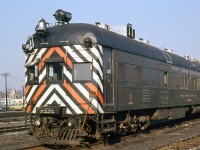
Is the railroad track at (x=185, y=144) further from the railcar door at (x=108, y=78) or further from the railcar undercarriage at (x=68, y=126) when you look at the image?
the railcar door at (x=108, y=78)

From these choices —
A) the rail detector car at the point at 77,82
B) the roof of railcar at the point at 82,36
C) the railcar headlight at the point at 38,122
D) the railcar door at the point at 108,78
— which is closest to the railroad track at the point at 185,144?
the rail detector car at the point at 77,82

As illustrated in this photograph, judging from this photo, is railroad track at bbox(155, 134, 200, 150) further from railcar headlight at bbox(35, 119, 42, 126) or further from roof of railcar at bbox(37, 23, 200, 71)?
railcar headlight at bbox(35, 119, 42, 126)

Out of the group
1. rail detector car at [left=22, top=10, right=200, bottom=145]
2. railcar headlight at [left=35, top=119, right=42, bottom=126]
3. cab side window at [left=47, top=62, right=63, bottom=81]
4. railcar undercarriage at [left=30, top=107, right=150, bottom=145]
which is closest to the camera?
railcar undercarriage at [left=30, top=107, right=150, bottom=145]

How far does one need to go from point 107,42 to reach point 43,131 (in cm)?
367

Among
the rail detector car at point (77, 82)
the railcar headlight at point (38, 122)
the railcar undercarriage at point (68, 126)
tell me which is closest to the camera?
the railcar undercarriage at point (68, 126)

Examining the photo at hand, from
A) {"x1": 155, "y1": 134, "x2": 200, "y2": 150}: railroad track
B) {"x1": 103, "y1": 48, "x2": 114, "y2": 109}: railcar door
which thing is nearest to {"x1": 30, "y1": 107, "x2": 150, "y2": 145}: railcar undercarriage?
{"x1": 103, "y1": 48, "x2": 114, "y2": 109}: railcar door

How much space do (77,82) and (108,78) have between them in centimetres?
117

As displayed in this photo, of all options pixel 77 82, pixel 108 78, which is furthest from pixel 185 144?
pixel 77 82

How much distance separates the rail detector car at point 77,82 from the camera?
1097 cm

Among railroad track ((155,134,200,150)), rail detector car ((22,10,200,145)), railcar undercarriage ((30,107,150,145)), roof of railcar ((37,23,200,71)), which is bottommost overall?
railroad track ((155,134,200,150))

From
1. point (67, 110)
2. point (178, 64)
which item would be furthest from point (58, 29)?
point (178, 64)

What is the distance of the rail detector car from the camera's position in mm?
10969

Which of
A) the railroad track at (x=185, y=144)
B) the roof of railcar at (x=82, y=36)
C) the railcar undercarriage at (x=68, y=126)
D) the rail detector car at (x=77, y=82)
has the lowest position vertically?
the railroad track at (x=185, y=144)

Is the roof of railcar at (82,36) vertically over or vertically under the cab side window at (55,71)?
over
